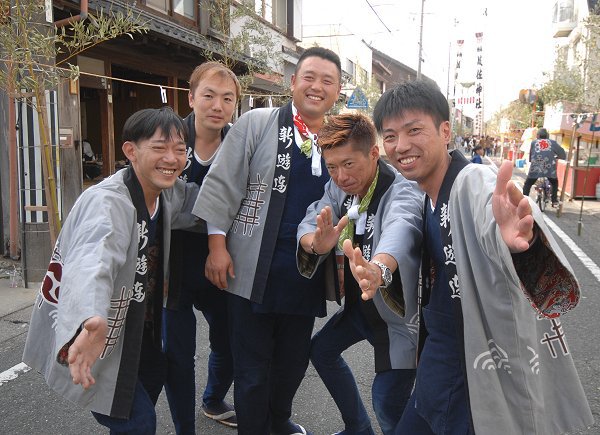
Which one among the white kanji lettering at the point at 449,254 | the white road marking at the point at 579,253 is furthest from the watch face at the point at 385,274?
the white road marking at the point at 579,253

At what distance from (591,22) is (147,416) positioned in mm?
15187

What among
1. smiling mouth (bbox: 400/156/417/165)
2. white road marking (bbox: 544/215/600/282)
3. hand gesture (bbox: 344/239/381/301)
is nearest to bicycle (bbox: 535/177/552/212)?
white road marking (bbox: 544/215/600/282)

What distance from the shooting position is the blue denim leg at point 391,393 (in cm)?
242

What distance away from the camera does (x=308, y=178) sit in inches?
Result: 107

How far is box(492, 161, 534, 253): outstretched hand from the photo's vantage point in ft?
4.79

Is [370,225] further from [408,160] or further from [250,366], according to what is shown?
[250,366]

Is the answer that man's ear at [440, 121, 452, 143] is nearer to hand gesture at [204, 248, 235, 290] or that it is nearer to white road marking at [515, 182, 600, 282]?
hand gesture at [204, 248, 235, 290]

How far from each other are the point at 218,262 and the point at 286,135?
0.73 metres

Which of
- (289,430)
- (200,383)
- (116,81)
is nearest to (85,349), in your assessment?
(289,430)

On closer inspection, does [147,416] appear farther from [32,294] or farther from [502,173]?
[32,294]

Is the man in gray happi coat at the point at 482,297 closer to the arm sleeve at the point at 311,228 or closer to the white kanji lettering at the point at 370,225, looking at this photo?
the white kanji lettering at the point at 370,225

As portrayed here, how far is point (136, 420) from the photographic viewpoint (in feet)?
7.12

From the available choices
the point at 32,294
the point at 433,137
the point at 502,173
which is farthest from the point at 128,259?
the point at 32,294

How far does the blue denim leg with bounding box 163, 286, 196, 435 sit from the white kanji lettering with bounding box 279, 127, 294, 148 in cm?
100
